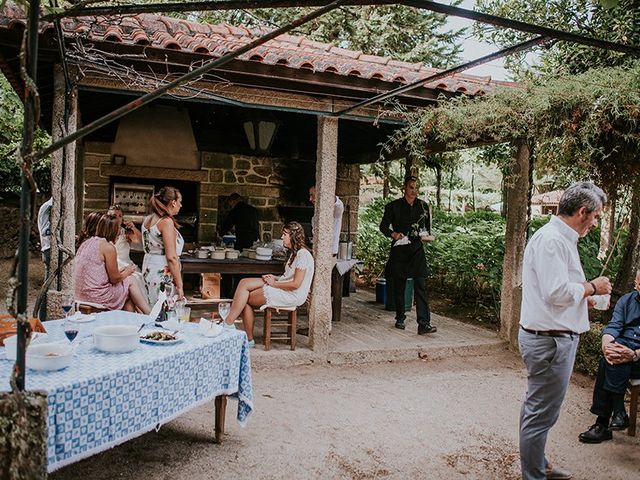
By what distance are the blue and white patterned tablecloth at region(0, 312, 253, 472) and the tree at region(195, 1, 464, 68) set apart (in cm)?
1093

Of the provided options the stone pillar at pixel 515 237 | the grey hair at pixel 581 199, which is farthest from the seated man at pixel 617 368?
the stone pillar at pixel 515 237

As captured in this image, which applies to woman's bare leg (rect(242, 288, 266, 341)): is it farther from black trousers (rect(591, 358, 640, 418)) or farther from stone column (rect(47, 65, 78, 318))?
black trousers (rect(591, 358, 640, 418))

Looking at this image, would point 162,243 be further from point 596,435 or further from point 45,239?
point 596,435

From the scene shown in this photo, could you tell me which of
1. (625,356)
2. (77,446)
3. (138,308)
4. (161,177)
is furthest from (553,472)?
(161,177)

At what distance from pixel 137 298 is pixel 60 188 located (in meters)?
1.26

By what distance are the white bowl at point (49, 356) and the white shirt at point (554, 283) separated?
2.55 meters

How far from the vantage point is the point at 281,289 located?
5895 mm

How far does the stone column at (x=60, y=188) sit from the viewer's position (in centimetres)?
505

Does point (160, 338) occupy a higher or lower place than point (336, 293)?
higher

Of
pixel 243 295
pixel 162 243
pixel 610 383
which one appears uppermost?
pixel 162 243

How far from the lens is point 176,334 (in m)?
3.51

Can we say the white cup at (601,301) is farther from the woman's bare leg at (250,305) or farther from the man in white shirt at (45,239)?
the man in white shirt at (45,239)

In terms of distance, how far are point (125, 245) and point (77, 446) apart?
4236 millimetres

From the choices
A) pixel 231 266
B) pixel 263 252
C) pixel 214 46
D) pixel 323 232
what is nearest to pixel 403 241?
pixel 323 232
